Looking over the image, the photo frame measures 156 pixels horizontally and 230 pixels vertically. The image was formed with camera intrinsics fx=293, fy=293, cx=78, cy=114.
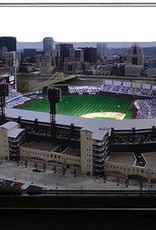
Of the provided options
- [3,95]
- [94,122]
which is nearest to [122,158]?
[94,122]

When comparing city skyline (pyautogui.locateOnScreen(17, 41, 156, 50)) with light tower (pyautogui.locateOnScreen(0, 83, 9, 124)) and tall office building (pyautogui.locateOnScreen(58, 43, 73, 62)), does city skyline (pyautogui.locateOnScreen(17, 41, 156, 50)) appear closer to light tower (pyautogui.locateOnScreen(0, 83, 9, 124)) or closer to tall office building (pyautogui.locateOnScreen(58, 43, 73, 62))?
tall office building (pyautogui.locateOnScreen(58, 43, 73, 62))

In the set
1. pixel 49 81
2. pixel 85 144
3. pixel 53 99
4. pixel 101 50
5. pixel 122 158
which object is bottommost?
pixel 122 158

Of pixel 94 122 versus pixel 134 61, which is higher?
pixel 134 61

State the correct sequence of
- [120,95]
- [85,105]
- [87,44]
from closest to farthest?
[87,44] < [85,105] < [120,95]

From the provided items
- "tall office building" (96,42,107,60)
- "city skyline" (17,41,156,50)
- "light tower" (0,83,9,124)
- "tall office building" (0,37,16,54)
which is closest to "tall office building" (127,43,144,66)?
"city skyline" (17,41,156,50)

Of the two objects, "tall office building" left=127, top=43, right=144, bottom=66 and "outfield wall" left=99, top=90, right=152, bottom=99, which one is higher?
"tall office building" left=127, top=43, right=144, bottom=66

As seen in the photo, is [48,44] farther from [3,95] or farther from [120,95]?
[120,95]

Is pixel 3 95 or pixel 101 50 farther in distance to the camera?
pixel 3 95
